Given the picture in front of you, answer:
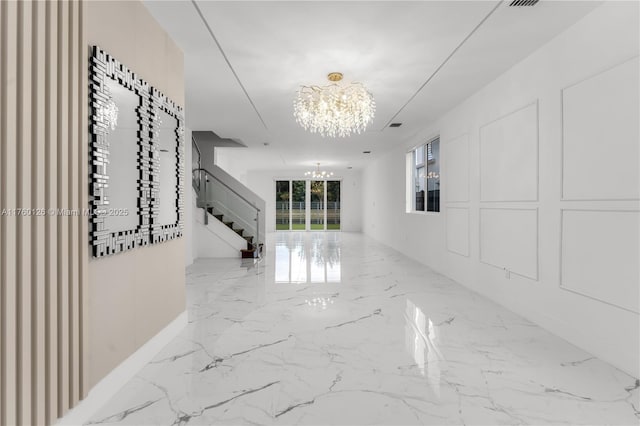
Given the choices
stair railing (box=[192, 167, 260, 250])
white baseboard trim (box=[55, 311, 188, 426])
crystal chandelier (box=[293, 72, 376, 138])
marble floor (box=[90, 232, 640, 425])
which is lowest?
marble floor (box=[90, 232, 640, 425])

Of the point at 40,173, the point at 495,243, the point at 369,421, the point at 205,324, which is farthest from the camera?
the point at 495,243

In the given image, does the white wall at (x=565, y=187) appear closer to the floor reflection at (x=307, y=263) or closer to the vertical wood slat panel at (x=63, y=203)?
the floor reflection at (x=307, y=263)

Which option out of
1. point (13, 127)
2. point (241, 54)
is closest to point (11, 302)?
point (13, 127)

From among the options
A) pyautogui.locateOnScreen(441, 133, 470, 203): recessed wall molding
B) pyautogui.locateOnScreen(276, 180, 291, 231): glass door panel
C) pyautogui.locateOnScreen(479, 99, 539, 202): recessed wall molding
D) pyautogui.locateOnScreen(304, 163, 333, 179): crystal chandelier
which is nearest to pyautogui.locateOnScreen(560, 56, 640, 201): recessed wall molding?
pyautogui.locateOnScreen(479, 99, 539, 202): recessed wall molding

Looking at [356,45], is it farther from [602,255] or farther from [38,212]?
[38,212]

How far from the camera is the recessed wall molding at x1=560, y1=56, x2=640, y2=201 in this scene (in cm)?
250

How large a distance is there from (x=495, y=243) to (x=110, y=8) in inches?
172

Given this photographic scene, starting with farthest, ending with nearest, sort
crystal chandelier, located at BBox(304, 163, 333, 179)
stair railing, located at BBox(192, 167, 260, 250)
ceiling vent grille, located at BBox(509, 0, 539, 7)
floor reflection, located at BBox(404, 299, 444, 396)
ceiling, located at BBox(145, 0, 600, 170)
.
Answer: crystal chandelier, located at BBox(304, 163, 333, 179), stair railing, located at BBox(192, 167, 260, 250), ceiling, located at BBox(145, 0, 600, 170), ceiling vent grille, located at BBox(509, 0, 539, 7), floor reflection, located at BBox(404, 299, 444, 396)

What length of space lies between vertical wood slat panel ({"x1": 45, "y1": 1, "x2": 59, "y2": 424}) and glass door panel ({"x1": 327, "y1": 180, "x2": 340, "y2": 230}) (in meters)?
13.7

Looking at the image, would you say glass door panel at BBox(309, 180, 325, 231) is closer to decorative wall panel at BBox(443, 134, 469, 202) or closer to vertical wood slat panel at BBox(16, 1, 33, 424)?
decorative wall panel at BBox(443, 134, 469, 202)

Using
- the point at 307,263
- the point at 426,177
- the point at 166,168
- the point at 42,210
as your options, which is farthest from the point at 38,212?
the point at 426,177

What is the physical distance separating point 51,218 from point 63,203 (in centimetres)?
11

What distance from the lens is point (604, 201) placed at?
2707 millimetres

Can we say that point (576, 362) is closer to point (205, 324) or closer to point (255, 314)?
point (255, 314)
